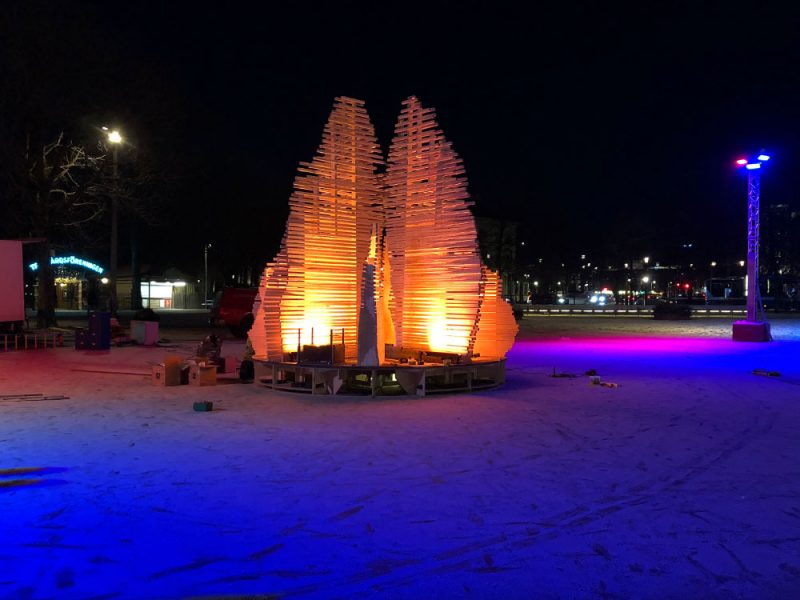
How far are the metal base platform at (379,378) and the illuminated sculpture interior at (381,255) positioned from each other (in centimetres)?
38

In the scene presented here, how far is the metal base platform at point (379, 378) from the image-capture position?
40.7 feet

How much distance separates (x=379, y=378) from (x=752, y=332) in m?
18.1

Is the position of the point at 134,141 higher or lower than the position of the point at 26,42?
lower

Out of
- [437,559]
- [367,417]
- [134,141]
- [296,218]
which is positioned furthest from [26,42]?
[437,559]

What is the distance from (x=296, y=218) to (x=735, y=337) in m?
19.3

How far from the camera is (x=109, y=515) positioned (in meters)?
5.76

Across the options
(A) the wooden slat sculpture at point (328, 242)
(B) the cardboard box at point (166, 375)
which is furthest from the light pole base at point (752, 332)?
(B) the cardboard box at point (166, 375)

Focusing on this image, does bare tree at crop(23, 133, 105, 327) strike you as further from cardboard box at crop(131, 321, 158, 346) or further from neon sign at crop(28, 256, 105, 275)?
neon sign at crop(28, 256, 105, 275)

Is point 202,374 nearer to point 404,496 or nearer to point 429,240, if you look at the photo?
point 429,240

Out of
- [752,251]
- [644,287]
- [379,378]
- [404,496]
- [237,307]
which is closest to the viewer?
[404,496]

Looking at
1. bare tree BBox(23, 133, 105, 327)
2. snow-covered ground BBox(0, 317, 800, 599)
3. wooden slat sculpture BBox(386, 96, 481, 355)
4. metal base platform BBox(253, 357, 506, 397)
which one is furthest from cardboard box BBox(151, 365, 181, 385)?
bare tree BBox(23, 133, 105, 327)

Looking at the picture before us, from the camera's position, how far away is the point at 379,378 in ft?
42.7

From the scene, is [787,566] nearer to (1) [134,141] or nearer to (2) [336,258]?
(2) [336,258]

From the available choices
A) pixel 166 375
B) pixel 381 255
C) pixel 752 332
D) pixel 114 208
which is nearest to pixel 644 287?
pixel 752 332
